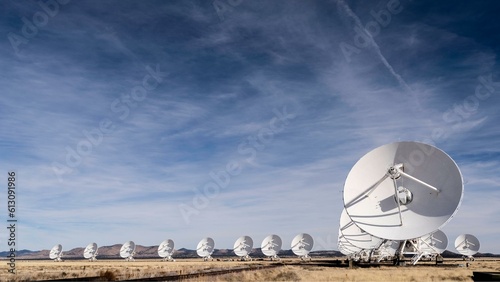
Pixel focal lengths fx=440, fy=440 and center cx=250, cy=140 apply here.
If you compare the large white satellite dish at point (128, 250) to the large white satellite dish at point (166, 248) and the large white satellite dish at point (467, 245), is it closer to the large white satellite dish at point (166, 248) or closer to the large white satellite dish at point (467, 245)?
the large white satellite dish at point (166, 248)

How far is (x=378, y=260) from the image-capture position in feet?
226

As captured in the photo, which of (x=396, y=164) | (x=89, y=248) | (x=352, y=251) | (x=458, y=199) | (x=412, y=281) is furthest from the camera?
(x=89, y=248)

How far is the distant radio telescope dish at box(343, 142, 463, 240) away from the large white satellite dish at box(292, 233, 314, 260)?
1725 inches

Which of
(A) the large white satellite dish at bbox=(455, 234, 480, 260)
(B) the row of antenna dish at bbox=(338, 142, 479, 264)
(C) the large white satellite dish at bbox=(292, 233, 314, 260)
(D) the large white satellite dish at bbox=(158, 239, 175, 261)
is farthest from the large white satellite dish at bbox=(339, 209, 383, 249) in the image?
(D) the large white satellite dish at bbox=(158, 239, 175, 261)

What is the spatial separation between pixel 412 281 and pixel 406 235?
6.87 m

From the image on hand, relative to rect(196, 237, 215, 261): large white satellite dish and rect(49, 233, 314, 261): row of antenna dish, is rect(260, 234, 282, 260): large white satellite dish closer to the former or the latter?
rect(49, 233, 314, 261): row of antenna dish

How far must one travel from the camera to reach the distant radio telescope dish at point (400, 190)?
4403cm

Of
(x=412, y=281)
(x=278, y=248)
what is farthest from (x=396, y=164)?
(x=278, y=248)

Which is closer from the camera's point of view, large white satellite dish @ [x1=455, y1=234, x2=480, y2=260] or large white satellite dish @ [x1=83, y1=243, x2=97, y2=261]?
large white satellite dish @ [x1=455, y1=234, x2=480, y2=260]

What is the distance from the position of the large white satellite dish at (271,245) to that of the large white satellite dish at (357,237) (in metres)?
22.1

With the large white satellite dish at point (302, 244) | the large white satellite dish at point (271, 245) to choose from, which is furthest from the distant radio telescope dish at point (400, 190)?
the large white satellite dish at point (271, 245)

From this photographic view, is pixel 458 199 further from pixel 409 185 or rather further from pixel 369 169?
pixel 369 169

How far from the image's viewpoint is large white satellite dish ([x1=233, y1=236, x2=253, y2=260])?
98.3 m

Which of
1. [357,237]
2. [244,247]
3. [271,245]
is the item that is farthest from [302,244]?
[357,237]
